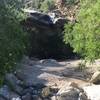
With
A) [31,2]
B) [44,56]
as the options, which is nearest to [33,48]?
[44,56]

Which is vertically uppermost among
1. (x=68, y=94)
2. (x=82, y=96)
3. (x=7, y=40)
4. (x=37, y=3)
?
(x=37, y=3)

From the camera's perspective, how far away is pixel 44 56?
29719mm

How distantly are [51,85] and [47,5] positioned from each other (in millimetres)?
19687

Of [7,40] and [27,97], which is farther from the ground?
[7,40]

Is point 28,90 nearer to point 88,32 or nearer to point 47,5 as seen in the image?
point 88,32

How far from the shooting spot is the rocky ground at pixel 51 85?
Result: 15.1 meters

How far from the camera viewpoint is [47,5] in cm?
3588

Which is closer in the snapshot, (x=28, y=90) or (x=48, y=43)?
(x=28, y=90)

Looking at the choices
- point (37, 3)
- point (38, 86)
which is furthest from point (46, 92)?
point (37, 3)

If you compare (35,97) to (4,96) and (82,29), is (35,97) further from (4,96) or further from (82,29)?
(82,29)

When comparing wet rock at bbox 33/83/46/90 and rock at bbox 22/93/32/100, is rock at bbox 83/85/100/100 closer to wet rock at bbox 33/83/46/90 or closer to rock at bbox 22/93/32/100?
wet rock at bbox 33/83/46/90

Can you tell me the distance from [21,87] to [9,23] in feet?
25.7

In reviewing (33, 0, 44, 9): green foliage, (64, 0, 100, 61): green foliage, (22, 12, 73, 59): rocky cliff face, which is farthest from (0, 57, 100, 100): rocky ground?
(33, 0, 44, 9): green foliage

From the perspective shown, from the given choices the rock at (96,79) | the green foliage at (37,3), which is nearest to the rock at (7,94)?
the rock at (96,79)
